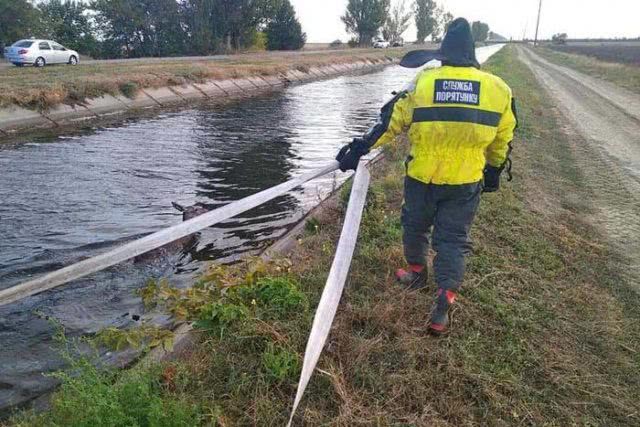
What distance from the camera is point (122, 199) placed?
8.02 meters

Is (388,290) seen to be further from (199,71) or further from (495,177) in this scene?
(199,71)

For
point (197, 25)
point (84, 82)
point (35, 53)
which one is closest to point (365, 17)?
point (197, 25)

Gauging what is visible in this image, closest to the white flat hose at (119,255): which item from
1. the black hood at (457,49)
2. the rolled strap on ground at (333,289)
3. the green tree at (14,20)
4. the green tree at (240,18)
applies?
the rolled strap on ground at (333,289)

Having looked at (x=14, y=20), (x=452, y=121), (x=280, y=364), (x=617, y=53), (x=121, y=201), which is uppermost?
(x=14, y=20)

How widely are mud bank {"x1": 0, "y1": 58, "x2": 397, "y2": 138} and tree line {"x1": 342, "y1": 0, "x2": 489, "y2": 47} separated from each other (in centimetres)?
3691

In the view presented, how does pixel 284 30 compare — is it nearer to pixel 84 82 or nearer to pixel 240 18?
pixel 240 18

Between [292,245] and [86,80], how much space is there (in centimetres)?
1514

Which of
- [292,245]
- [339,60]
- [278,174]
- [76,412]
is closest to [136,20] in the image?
[339,60]

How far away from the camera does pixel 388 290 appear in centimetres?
404

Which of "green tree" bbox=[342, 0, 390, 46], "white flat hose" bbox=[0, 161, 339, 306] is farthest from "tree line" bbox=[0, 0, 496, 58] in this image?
"white flat hose" bbox=[0, 161, 339, 306]

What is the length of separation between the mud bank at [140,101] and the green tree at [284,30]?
25.2 metres

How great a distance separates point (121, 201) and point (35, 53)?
70.8 ft

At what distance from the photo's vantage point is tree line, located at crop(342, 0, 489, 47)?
78.8 m

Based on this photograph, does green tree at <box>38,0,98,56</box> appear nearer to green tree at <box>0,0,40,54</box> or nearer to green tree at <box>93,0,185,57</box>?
green tree at <box>93,0,185,57</box>
